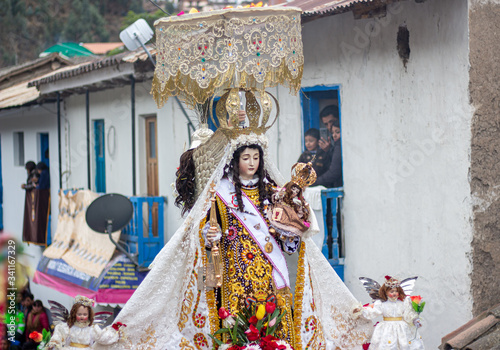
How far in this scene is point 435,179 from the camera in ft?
22.3

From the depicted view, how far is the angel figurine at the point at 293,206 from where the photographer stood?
5.38 m

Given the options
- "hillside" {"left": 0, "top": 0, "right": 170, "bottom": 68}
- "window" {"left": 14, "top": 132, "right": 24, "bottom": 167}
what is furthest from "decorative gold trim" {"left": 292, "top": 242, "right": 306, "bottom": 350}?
"hillside" {"left": 0, "top": 0, "right": 170, "bottom": 68}

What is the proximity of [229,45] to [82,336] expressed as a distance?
2.63 meters

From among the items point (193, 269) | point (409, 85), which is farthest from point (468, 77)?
point (193, 269)

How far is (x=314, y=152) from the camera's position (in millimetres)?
8516

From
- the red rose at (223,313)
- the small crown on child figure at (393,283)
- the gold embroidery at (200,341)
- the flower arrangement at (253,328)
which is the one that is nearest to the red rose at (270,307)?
the flower arrangement at (253,328)

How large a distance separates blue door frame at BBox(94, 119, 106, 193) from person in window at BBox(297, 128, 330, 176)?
575 centimetres

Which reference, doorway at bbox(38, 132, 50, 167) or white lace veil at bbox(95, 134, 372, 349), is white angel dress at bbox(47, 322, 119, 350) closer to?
white lace veil at bbox(95, 134, 372, 349)

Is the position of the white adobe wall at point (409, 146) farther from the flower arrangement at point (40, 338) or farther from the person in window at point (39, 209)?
the person in window at point (39, 209)

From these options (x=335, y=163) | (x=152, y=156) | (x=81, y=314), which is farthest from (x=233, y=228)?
(x=152, y=156)

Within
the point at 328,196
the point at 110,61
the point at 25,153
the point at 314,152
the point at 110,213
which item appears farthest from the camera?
the point at 25,153

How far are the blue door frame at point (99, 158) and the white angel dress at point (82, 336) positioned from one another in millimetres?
7761

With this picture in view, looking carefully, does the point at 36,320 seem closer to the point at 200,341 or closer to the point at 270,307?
the point at 200,341

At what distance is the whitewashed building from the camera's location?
21.1ft
